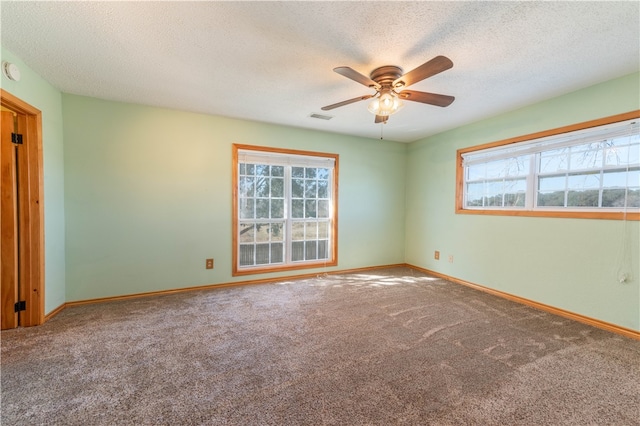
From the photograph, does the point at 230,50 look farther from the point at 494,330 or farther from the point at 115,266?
the point at 494,330

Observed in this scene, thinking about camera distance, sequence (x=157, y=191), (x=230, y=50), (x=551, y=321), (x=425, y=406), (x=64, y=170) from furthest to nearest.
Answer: (x=157, y=191) < (x=64, y=170) < (x=551, y=321) < (x=230, y=50) < (x=425, y=406)

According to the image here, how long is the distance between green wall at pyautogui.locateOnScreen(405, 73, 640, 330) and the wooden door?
16.8ft

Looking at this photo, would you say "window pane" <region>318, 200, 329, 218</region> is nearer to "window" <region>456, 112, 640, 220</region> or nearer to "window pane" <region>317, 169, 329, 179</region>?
"window pane" <region>317, 169, 329, 179</region>

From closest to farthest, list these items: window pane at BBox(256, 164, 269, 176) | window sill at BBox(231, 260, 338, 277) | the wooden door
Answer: the wooden door, window sill at BBox(231, 260, 338, 277), window pane at BBox(256, 164, 269, 176)

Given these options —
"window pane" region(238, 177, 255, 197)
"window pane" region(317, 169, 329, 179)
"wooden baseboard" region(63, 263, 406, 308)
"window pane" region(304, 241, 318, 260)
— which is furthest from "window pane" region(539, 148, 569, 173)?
"window pane" region(238, 177, 255, 197)

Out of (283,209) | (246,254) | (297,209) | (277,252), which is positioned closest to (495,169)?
(297,209)

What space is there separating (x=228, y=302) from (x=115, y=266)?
4.65ft

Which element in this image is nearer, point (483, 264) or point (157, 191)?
point (157, 191)

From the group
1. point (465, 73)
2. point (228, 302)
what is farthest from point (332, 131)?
point (228, 302)

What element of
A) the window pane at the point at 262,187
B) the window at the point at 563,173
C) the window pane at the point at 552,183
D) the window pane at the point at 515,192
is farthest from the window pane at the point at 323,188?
the window pane at the point at 552,183

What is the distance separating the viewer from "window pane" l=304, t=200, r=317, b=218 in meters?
4.39

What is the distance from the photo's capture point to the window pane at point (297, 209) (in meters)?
4.28

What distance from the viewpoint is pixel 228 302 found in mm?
3160

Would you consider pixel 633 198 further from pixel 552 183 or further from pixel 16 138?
pixel 16 138
